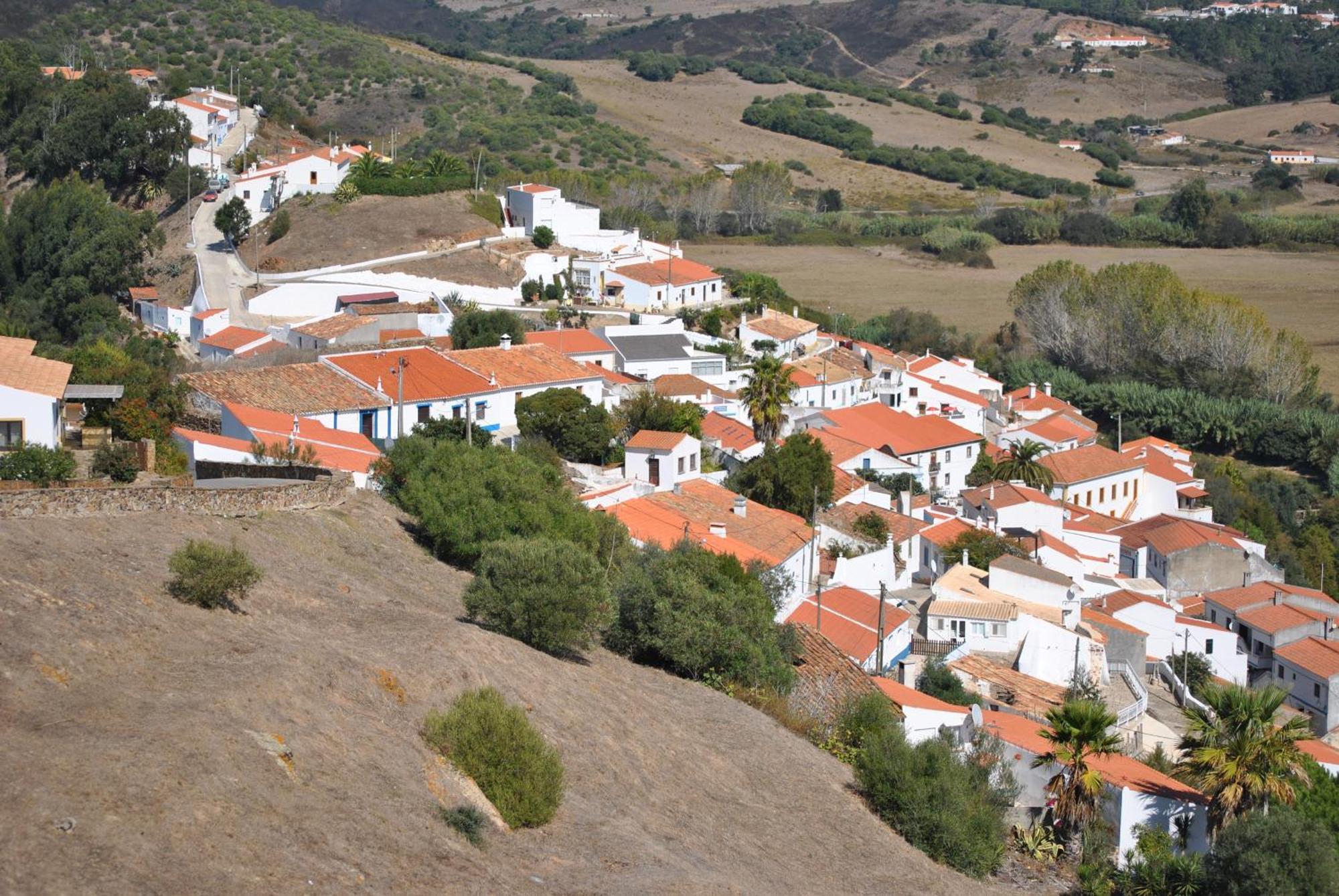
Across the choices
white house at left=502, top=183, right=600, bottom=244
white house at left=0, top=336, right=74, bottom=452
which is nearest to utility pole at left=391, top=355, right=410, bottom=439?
white house at left=0, top=336, right=74, bottom=452

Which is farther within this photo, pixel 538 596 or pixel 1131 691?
pixel 1131 691

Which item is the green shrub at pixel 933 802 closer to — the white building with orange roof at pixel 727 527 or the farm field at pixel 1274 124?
the white building with orange roof at pixel 727 527

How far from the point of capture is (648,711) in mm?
19188

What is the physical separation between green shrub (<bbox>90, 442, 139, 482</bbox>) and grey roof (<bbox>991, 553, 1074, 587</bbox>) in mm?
16205

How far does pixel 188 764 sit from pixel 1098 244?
8649 centimetres

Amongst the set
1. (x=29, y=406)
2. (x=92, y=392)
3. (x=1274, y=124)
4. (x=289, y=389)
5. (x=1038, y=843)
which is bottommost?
(x=1274, y=124)

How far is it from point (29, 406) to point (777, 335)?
31244 millimetres

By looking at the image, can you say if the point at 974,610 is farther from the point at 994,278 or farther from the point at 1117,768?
the point at 994,278

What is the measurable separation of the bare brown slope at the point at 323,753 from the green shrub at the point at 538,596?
17.6 inches

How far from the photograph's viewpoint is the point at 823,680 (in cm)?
2428

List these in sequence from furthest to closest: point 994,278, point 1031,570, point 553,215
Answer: point 994,278
point 553,215
point 1031,570

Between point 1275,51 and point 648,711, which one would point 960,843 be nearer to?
point 648,711

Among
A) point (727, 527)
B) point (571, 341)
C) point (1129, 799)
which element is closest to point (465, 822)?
point (1129, 799)

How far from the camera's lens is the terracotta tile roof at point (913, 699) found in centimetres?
2327
